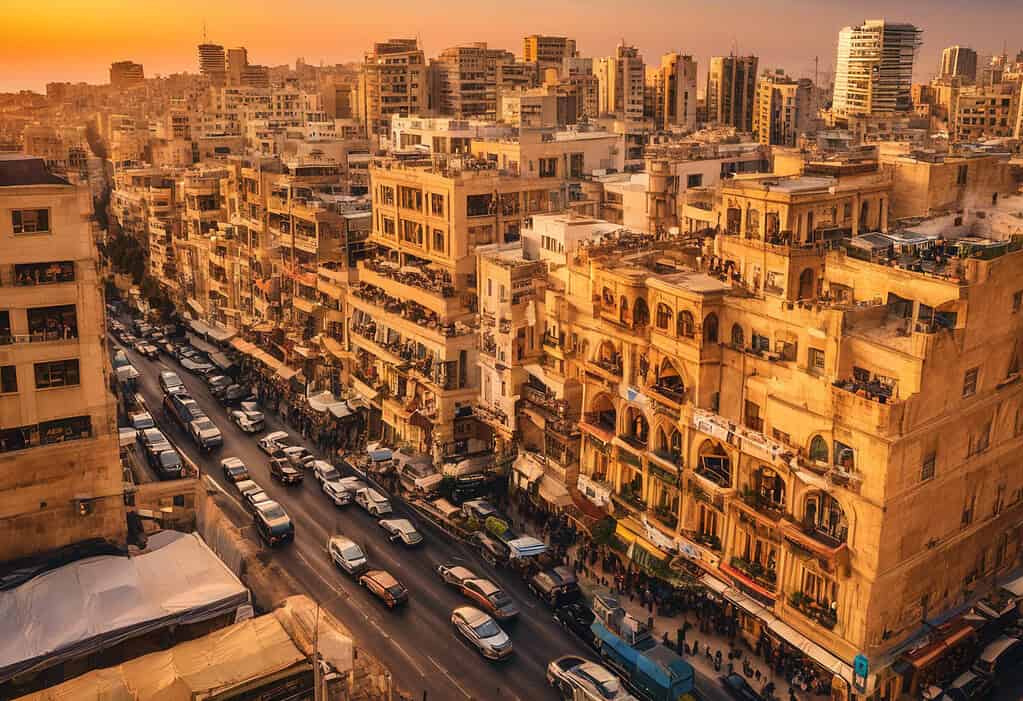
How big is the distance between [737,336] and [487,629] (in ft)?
→ 52.2

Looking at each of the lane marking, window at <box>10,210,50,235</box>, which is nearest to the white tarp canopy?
the lane marking

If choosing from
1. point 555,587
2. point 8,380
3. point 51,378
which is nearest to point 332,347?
point 555,587

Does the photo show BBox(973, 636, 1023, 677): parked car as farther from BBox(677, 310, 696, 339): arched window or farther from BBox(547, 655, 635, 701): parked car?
BBox(677, 310, 696, 339): arched window

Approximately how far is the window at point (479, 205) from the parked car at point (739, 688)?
33763mm

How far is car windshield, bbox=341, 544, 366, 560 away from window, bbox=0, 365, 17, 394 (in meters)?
16.7

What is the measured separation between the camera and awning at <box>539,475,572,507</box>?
159 feet

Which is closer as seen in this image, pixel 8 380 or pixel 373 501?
pixel 8 380

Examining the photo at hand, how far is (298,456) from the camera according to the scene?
58.3 meters

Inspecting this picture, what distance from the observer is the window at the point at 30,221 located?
114 ft

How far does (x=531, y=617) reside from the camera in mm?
42250

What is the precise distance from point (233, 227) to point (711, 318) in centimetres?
5547

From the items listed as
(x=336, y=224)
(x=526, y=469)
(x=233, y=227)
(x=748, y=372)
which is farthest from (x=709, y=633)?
(x=233, y=227)

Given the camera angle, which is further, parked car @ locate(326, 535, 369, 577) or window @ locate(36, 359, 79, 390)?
parked car @ locate(326, 535, 369, 577)

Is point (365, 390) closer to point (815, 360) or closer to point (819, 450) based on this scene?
point (815, 360)
